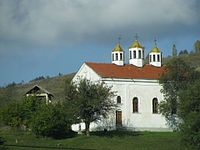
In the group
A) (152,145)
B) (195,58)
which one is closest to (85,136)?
(152,145)

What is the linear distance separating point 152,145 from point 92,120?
1129cm

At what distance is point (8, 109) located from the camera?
7688 cm

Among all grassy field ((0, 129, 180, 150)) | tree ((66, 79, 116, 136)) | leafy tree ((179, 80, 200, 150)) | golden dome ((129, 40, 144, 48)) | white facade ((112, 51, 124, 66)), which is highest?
golden dome ((129, 40, 144, 48))

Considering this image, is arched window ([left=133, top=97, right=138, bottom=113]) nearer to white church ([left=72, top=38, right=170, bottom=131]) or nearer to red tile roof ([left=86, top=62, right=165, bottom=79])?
white church ([left=72, top=38, right=170, bottom=131])

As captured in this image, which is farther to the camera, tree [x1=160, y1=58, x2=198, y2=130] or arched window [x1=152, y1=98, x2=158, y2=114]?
arched window [x1=152, y1=98, x2=158, y2=114]

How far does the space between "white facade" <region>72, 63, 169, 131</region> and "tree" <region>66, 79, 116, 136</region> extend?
604 centimetres

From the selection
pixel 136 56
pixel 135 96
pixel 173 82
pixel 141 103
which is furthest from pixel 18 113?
pixel 136 56

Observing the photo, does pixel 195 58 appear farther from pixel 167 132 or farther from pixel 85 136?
pixel 85 136

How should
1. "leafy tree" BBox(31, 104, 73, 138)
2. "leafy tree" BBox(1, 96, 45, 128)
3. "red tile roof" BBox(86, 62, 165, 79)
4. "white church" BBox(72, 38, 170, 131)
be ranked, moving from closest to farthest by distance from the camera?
"leafy tree" BBox(31, 104, 73, 138) < "leafy tree" BBox(1, 96, 45, 128) < "white church" BBox(72, 38, 170, 131) < "red tile roof" BBox(86, 62, 165, 79)

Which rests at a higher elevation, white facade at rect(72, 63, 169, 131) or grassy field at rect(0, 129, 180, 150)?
white facade at rect(72, 63, 169, 131)

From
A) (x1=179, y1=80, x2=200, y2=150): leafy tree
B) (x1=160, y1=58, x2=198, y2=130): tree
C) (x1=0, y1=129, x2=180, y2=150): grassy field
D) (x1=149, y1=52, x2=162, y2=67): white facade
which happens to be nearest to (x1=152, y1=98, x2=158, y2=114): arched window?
(x1=160, y1=58, x2=198, y2=130): tree

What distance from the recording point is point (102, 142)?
67938mm

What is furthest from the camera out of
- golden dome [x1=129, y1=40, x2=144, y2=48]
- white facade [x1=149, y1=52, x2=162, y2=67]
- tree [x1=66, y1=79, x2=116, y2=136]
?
white facade [x1=149, y1=52, x2=162, y2=67]

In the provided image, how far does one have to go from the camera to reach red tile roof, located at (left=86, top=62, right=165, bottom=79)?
83.3m
